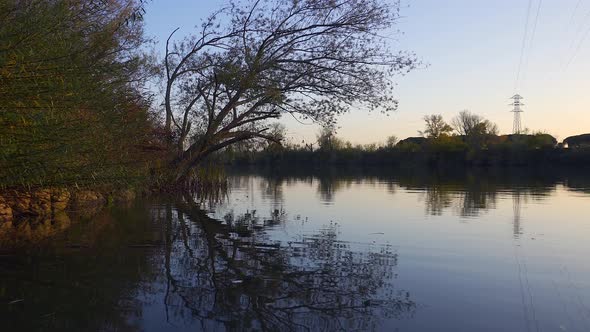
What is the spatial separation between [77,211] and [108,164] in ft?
24.4

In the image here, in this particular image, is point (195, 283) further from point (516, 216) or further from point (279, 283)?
point (516, 216)

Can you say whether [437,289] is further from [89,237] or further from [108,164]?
[89,237]

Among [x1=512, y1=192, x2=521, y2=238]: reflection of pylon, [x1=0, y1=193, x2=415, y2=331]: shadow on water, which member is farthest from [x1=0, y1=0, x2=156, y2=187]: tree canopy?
[x1=512, y1=192, x2=521, y2=238]: reflection of pylon

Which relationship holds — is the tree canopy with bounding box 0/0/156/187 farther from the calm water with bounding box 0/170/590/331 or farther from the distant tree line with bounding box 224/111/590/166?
the distant tree line with bounding box 224/111/590/166

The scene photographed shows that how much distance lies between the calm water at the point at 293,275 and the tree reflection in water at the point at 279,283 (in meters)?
0.02

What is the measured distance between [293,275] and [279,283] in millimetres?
482

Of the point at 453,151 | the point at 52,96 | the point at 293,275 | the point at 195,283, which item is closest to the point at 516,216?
the point at 293,275

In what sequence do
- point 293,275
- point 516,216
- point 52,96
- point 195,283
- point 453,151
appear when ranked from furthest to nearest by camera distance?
point 453,151, point 516,216, point 293,275, point 195,283, point 52,96

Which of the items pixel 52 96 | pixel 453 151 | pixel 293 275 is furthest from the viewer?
pixel 453 151

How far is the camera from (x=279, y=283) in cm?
700

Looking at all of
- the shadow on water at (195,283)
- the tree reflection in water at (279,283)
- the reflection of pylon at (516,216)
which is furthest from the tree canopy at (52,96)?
the reflection of pylon at (516,216)

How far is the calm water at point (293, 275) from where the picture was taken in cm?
557

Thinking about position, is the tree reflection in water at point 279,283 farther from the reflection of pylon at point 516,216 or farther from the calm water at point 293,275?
the reflection of pylon at point 516,216

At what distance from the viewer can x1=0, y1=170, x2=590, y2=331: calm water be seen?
18.3 feet
